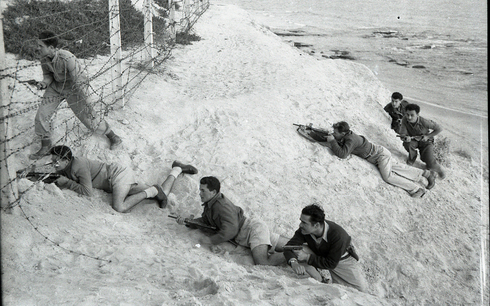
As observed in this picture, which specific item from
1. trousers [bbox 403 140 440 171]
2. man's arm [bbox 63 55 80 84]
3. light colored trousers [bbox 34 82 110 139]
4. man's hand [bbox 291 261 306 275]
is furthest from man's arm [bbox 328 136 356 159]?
man's arm [bbox 63 55 80 84]

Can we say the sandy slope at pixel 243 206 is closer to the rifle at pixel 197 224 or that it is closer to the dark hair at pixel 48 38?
the rifle at pixel 197 224

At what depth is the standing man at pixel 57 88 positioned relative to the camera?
5031 millimetres

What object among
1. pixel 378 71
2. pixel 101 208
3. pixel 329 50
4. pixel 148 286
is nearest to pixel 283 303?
pixel 148 286

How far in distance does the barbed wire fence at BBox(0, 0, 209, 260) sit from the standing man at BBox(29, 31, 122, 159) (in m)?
0.09

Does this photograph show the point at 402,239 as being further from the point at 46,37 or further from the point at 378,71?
the point at 378,71

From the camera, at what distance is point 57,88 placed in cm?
531

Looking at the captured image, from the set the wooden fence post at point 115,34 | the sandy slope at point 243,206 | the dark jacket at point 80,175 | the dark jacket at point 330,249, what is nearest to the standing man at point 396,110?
the sandy slope at point 243,206

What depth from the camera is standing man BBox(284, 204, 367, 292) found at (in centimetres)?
414

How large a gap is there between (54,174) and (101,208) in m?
0.57

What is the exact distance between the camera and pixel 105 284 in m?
3.29

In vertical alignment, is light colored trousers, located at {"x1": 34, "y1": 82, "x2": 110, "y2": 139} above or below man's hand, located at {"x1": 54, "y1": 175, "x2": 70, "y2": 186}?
above

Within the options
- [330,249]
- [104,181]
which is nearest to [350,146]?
[330,249]

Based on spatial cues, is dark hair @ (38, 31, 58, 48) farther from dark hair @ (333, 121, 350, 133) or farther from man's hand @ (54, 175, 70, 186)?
dark hair @ (333, 121, 350, 133)

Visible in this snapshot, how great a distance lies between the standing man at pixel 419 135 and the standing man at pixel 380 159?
1.43 feet
